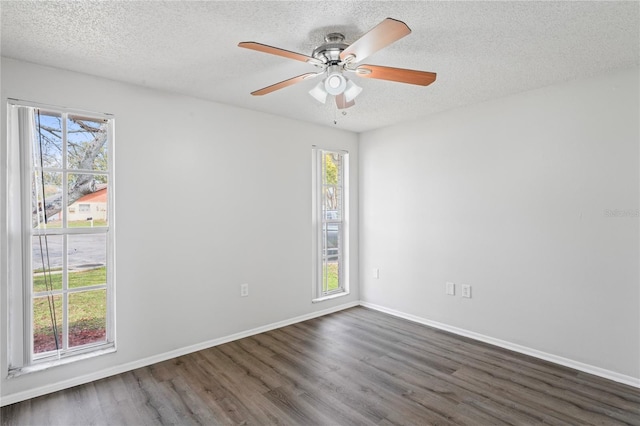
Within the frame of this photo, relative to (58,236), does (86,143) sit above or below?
above

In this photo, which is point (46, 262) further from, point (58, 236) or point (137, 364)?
point (137, 364)

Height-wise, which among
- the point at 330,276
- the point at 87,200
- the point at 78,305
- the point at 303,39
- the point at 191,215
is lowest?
the point at 330,276

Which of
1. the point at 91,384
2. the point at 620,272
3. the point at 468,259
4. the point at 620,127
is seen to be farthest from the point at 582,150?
the point at 91,384

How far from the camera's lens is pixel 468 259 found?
11.5ft

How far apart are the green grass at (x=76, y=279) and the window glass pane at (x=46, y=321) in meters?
0.09

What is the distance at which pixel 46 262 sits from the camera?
2568 mm

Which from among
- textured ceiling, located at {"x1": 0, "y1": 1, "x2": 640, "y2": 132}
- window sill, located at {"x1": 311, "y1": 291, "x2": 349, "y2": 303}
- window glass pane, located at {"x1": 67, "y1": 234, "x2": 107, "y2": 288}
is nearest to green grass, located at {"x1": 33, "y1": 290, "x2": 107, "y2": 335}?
window glass pane, located at {"x1": 67, "y1": 234, "x2": 107, "y2": 288}

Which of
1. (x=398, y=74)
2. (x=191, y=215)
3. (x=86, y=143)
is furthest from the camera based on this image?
(x=191, y=215)

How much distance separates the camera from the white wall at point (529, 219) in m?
2.60

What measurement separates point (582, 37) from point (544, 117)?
37.5 inches

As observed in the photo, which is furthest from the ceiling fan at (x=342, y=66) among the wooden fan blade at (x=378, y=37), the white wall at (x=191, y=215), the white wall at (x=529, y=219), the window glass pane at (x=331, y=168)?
the window glass pane at (x=331, y=168)

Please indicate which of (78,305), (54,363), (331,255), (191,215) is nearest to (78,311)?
(78,305)

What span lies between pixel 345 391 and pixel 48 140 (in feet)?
9.87

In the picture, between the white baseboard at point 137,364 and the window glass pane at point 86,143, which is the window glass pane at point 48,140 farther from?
the white baseboard at point 137,364
